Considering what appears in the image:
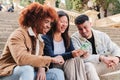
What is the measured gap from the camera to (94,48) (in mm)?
3771

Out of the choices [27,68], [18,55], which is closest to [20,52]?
[18,55]

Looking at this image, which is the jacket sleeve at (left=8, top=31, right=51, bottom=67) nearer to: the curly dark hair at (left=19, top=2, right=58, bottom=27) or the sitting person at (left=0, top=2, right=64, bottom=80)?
the sitting person at (left=0, top=2, right=64, bottom=80)

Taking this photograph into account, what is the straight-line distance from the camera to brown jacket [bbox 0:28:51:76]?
2.71m

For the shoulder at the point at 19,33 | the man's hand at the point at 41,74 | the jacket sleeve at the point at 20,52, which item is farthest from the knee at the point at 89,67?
the shoulder at the point at 19,33

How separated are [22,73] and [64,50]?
858 millimetres

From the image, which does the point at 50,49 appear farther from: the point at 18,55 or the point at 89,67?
the point at 18,55

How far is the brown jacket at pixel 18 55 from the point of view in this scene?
2.71 meters

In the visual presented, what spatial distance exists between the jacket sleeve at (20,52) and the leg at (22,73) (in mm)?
44

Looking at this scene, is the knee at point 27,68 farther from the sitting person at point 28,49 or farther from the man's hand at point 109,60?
the man's hand at point 109,60

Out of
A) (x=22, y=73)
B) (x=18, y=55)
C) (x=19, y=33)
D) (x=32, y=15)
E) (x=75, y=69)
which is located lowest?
(x=75, y=69)

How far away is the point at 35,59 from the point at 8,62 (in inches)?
9.5

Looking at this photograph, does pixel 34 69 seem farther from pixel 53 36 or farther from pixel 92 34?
pixel 92 34

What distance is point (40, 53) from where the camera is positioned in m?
3.06

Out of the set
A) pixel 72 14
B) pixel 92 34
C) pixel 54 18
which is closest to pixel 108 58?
pixel 92 34
